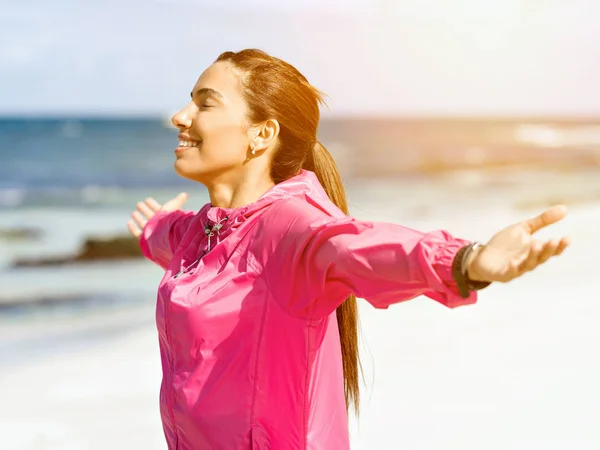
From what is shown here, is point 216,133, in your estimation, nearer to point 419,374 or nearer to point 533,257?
point 533,257

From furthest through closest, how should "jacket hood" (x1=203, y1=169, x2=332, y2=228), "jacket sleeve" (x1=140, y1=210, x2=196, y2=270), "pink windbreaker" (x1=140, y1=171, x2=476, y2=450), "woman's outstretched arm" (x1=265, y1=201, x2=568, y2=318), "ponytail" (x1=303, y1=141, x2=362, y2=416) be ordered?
"jacket sleeve" (x1=140, y1=210, x2=196, y2=270) → "ponytail" (x1=303, y1=141, x2=362, y2=416) → "jacket hood" (x1=203, y1=169, x2=332, y2=228) → "pink windbreaker" (x1=140, y1=171, x2=476, y2=450) → "woman's outstretched arm" (x1=265, y1=201, x2=568, y2=318)

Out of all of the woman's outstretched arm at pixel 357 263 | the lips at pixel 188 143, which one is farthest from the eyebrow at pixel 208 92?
the woman's outstretched arm at pixel 357 263

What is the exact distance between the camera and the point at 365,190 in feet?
75.1

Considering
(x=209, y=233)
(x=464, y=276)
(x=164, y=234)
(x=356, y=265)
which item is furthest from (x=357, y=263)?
(x=164, y=234)

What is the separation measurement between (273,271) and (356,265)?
31cm

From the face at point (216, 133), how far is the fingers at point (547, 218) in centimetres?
96

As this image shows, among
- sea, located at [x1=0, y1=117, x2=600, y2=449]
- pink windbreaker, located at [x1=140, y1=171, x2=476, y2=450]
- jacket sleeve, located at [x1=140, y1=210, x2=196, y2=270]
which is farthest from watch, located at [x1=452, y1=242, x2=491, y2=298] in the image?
sea, located at [x1=0, y1=117, x2=600, y2=449]

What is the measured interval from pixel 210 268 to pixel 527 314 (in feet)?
16.1

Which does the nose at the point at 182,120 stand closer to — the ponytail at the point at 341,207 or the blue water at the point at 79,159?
the ponytail at the point at 341,207

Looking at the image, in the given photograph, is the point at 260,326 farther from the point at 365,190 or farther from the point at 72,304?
the point at 365,190

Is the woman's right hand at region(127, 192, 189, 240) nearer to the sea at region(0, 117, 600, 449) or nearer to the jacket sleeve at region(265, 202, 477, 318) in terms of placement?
the sea at region(0, 117, 600, 449)

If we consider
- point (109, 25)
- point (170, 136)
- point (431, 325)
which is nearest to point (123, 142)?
point (170, 136)

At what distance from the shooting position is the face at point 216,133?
2.42 meters

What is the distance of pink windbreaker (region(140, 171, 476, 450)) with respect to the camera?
6.97ft
